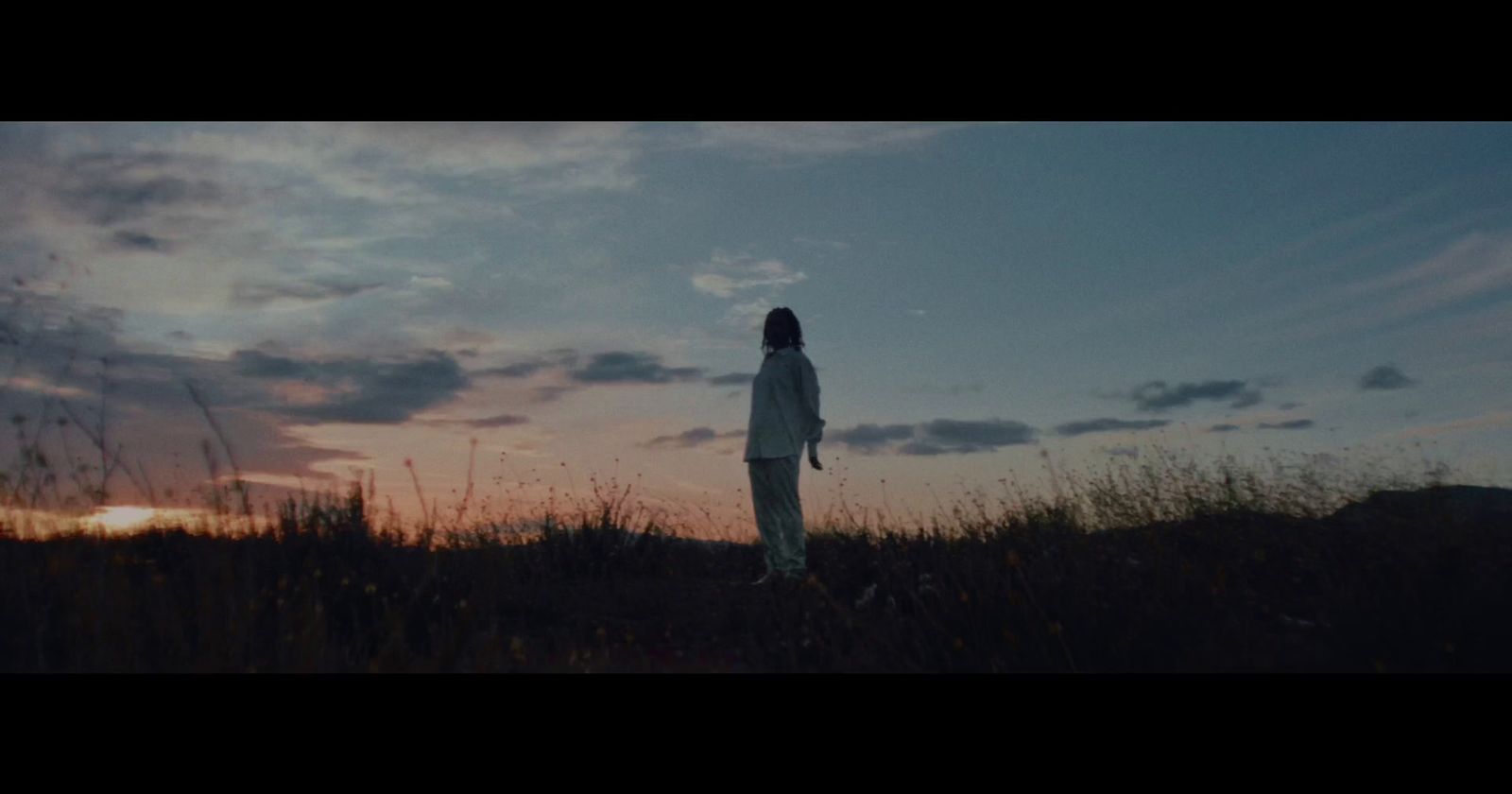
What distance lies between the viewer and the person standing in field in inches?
366

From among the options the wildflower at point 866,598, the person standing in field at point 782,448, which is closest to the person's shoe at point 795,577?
the person standing in field at point 782,448

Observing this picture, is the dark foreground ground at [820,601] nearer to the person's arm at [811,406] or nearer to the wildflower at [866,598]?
the wildflower at [866,598]

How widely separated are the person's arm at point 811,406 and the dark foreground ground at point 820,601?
1208 mm

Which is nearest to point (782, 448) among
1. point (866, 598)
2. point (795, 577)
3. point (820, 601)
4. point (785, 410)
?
point (785, 410)

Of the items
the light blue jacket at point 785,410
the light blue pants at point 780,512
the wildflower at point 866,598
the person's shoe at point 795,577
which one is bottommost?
the wildflower at point 866,598

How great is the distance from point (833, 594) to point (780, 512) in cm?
100

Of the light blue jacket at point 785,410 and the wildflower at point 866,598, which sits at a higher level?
the light blue jacket at point 785,410

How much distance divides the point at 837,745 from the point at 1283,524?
7.44m

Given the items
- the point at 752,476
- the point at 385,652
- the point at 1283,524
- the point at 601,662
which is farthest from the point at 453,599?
the point at 1283,524

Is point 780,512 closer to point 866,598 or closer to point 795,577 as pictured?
point 795,577

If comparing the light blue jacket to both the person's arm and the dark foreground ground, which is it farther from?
the dark foreground ground

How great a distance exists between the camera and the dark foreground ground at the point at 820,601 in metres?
5.59

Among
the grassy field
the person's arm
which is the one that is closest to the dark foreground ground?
the grassy field

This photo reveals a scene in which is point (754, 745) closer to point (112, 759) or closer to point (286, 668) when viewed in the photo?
point (112, 759)
